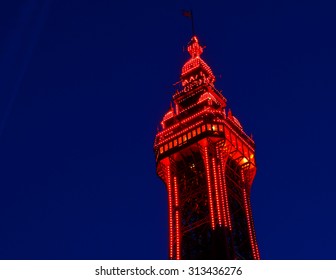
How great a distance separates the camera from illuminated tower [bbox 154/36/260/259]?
7794 cm

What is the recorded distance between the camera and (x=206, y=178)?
82.1m

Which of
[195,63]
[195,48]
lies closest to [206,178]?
[195,63]

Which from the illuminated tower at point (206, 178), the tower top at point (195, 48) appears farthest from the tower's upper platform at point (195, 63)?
the illuminated tower at point (206, 178)

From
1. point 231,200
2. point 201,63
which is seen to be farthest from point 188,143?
point 201,63

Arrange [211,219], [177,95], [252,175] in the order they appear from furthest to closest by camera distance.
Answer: [177,95], [252,175], [211,219]

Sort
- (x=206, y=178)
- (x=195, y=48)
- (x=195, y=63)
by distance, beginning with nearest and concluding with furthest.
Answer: (x=206, y=178), (x=195, y=63), (x=195, y=48)

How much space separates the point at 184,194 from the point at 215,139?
8.00m

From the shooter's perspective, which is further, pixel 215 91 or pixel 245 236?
pixel 215 91

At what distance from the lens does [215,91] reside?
311 ft

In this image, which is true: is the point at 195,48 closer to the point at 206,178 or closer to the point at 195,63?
the point at 195,63

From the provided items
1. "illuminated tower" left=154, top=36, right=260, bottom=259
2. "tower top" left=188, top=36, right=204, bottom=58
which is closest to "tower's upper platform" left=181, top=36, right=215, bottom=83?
"tower top" left=188, top=36, right=204, bottom=58

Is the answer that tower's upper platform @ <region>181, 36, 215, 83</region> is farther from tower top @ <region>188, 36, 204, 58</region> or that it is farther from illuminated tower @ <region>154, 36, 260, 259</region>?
illuminated tower @ <region>154, 36, 260, 259</region>
